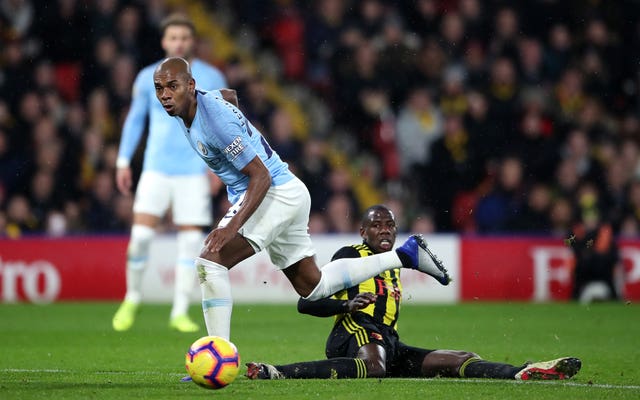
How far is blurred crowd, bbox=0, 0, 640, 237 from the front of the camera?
567 inches

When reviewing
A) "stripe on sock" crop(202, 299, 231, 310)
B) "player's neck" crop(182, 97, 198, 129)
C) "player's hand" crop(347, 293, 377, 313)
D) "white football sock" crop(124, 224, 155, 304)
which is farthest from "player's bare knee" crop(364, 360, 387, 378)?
"white football sock" crop(124, 224, 155, 304)

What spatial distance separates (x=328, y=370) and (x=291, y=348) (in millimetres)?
2228

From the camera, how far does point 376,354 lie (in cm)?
656

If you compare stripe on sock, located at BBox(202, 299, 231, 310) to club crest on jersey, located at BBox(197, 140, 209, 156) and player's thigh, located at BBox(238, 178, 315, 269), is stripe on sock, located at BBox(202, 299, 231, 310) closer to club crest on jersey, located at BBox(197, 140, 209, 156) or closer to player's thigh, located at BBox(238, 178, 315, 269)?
player's thigh, located at BBox(238, 178, 315, 269)

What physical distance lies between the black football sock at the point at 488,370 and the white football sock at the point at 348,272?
2.42 feet

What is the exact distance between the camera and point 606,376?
6.82 metres

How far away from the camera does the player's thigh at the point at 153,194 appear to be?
32.1ft

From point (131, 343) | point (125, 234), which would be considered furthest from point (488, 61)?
point (131, 343)

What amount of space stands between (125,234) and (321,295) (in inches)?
308

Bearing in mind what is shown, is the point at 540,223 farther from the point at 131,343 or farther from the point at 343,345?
the point at 343,345

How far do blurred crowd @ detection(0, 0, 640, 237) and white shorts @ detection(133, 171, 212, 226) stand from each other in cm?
445

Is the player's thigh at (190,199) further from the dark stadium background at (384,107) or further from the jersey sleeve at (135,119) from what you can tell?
Answer: the dark stadium background at (384,107)

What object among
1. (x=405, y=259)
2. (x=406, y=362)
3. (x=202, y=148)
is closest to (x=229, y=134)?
(x=202, y=148)

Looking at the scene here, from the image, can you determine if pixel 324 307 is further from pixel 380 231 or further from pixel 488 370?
pixel 488 370
